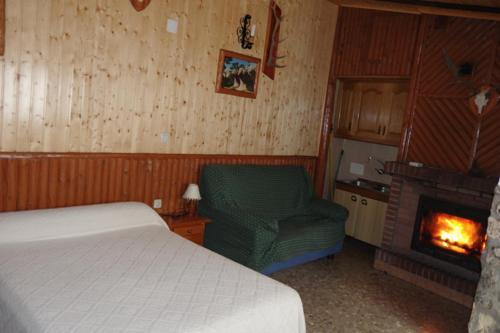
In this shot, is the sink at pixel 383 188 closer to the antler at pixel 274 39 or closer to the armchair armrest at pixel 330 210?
the armchair armrest at pixel 330 210

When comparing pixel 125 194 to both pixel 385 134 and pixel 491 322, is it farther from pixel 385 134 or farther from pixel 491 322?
pixel 385 134

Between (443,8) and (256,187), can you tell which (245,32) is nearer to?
(256,187)

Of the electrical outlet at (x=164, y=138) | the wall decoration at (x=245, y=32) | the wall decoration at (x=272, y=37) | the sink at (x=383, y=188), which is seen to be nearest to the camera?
the electrical outlet at (x=164, y=138)

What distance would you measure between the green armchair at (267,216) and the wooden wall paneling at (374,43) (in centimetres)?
169

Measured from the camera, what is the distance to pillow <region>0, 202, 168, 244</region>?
9.14 ft

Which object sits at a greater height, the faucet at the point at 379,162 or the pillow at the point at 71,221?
the faucet at the point at 379,162

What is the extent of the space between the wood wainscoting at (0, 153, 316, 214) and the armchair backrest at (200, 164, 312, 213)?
225 mm

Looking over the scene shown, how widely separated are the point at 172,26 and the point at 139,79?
0.64m

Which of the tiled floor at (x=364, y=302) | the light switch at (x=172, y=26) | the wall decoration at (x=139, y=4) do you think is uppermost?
the wall decoration at (x=139, y=4)

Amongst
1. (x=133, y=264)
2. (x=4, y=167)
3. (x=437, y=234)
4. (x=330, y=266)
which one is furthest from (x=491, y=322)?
(x=4, y=167)

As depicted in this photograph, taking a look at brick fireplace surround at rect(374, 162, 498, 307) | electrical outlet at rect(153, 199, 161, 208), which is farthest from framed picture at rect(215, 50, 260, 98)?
brick fireplace surround at rect(374, 162, 498, 307)

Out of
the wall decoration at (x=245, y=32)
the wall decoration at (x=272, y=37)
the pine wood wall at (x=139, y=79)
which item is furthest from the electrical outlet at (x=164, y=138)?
the wall decoration at (x=272, y=37)

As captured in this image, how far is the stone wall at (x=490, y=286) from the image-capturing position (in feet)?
8.90

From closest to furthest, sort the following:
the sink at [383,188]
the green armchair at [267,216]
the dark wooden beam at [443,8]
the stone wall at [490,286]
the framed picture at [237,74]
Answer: the stone wall at [490,286]
the dark wooden beam at [443,8]
the green armchair at [267,216]
the framed picture at [237,74]
the sink at [383,188]
